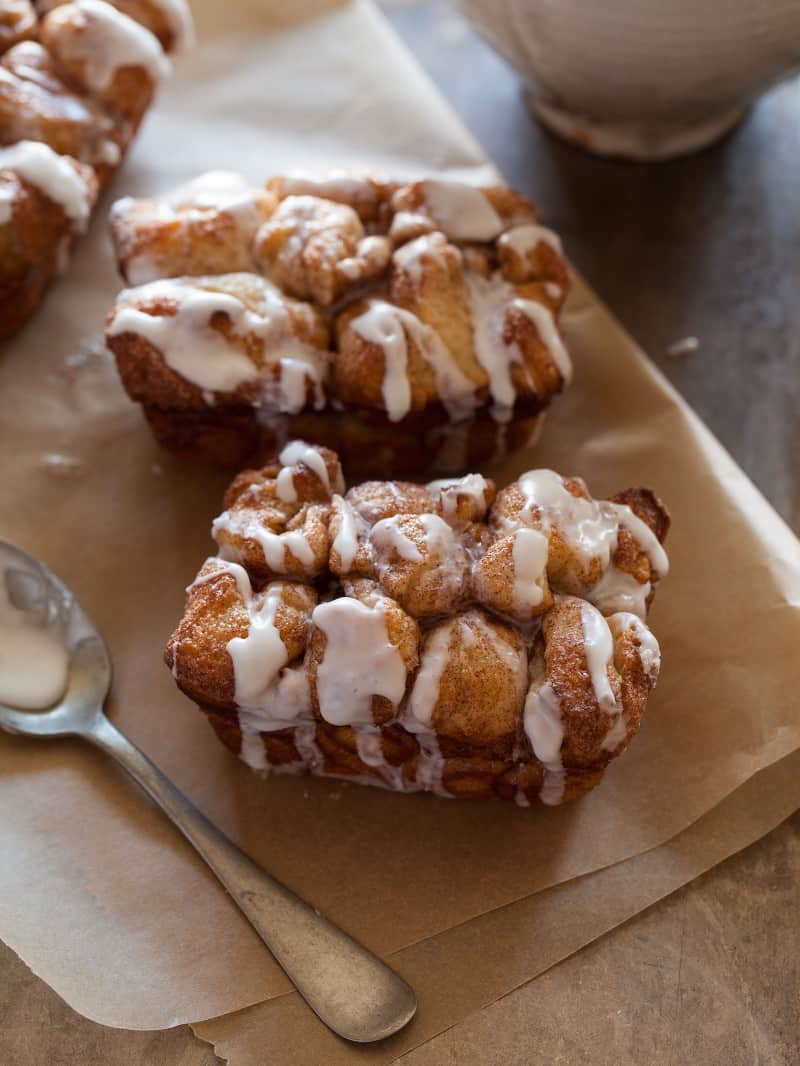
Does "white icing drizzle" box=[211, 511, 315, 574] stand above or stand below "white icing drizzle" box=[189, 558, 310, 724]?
above

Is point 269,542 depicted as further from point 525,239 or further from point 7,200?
point 7,200

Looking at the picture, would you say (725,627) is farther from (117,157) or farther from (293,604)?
(117,157)

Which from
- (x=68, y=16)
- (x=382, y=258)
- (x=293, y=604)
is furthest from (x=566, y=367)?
(x=68, y=16)

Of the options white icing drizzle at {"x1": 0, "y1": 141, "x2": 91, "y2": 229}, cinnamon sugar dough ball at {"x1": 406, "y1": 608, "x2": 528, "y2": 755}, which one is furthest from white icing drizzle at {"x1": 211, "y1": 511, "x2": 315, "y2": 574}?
white icing drizzle at {"x1": 0, "y1": 141, "x2": 91, "y2": 229}

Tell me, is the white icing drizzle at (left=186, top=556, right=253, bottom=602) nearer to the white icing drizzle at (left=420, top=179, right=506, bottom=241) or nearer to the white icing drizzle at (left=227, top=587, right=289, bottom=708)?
the white icing drizzle at (left=227, top=587, right=289, bottom=708)

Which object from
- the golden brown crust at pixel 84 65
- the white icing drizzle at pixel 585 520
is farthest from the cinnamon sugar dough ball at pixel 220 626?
the golden brown crust at pixel 84 65

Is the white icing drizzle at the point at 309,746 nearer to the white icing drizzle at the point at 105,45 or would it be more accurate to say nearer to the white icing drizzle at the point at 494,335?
the white icing drizzle at the point at 494,335

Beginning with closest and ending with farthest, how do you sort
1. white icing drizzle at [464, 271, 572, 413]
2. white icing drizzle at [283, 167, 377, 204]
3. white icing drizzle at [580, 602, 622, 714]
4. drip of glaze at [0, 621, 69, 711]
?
Result: white icing drizzle at [580, 602, 622, 714] < drip of glaze at [0, 621, 69, 711] < white icing drizzle at [464, 271, 572, 413] < white icing drizzle at [283, 167, 377, 204]
